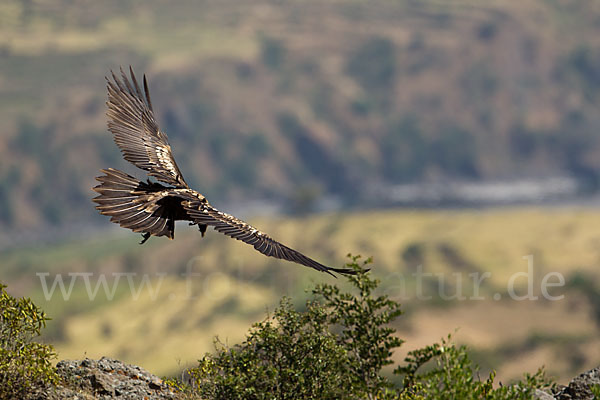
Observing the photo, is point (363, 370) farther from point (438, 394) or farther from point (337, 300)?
point (438, 394)

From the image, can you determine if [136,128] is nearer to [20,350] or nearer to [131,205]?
[131,205]

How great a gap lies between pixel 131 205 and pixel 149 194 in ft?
2.22

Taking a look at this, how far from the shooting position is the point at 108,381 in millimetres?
25844

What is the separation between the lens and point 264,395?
24188 mm

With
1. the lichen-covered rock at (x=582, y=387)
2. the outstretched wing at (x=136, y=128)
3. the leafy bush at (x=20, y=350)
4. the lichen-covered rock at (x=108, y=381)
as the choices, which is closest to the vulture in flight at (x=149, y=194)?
the outstretched wing at (x=136, y=128)

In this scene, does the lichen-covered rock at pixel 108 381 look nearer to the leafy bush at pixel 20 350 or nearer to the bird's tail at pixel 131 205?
the leafy bush at pixel 20 350

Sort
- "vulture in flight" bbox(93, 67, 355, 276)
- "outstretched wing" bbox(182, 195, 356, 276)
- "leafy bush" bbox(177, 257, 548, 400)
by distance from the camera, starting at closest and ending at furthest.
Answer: "outstretched wing" bbox(182, 195, 356, 276) < "vulture in flight" bbox(93, 67, 355, 276) < "leafy bush" bbox(177, 257, 548, 400)

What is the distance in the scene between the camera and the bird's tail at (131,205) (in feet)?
75.6

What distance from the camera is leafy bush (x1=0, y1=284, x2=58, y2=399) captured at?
2317 cm

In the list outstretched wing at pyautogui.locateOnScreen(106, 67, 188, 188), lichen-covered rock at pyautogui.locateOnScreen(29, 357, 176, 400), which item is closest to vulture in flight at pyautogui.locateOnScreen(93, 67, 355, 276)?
outstretched wing at pyautogui.locateOnScreen(106, 67, 188, 188)

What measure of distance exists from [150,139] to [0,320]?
7.55 meters

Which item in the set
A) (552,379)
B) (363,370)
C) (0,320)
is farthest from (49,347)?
(552,379)

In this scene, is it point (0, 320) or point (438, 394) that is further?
point (0, 320)

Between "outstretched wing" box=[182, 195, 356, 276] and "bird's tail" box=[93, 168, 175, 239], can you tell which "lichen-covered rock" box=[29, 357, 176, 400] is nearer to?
"bird's tail" box=[93, 168, 175, 239]
